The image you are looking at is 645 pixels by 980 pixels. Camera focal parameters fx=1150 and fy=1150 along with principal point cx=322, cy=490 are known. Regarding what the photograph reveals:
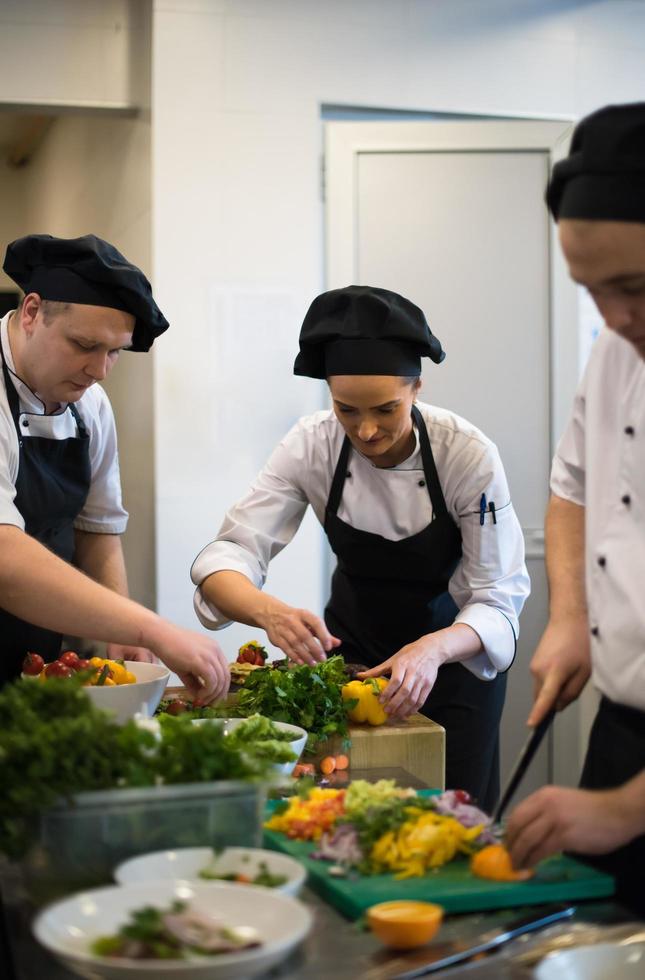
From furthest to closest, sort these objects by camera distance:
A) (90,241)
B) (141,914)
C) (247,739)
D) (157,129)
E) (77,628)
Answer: (157,129)
(90,241)
(77,628)
(247,739)
(141,914)

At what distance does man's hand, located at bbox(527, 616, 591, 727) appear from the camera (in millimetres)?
1679

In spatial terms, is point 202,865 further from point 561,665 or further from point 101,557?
point 101,557

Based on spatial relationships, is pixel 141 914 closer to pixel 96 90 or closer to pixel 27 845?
pixel 27 845

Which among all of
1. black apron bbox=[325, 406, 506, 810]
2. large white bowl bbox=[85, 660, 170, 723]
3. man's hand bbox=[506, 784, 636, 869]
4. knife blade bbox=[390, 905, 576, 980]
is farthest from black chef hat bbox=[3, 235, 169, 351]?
knife blade bbox=[390, 905, 576, 980]

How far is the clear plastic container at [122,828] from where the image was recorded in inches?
48.5

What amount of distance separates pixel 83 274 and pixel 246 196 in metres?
1.62

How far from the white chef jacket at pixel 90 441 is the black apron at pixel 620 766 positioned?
113 centimetres

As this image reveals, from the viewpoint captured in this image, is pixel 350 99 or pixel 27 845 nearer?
pixel 27 845

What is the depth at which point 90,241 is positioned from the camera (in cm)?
242

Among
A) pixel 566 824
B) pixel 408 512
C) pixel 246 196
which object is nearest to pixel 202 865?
pixel 566 824

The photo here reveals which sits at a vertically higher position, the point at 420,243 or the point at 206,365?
the point at 420,243

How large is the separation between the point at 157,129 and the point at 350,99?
0.69m

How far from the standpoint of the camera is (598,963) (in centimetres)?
114

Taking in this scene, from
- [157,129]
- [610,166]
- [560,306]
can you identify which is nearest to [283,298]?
[157,129]
